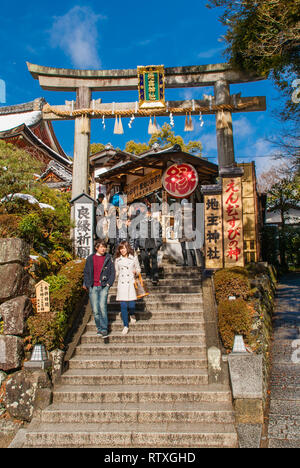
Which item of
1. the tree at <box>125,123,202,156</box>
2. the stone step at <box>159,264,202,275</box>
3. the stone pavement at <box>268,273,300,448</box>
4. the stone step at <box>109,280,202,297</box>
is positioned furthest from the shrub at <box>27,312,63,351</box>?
the tree at <box>125,123,202,156</box>

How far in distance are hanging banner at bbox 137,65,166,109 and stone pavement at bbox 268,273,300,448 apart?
8.39 meters

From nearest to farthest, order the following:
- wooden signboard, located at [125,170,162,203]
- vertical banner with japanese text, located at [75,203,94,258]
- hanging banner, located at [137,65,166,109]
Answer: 1. vertical banner with japanese text, located at [75,203,94,258]
2. hanging banner, located at [137,65,166,109]
3. wooden signboard, located at [125,170,162,203]

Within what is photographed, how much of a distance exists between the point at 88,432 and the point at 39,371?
5.06ft

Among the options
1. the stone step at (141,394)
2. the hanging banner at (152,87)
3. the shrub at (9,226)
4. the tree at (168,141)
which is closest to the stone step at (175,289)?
the stone step at (141,394)

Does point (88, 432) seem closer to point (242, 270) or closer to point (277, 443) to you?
point (277, 443)

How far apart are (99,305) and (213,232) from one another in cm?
360

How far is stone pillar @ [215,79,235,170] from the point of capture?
1332cm

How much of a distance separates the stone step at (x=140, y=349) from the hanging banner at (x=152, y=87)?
31.0ft

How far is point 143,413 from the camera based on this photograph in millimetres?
5773

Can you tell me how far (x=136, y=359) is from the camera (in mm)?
7055

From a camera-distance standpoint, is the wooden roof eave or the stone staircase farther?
the wooden roof eave

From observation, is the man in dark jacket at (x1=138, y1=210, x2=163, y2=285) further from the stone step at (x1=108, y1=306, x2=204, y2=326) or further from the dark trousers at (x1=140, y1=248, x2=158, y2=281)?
the stone step at (x1=108, y1=306, x2=204, y2=326)

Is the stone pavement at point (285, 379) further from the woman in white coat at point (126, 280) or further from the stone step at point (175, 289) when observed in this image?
the woman in white coat at point (126, 280)
